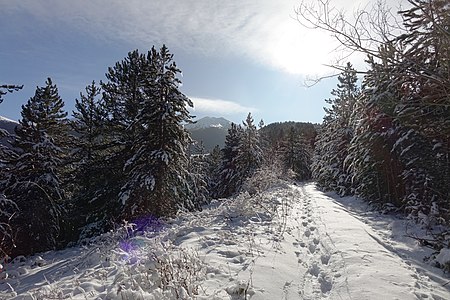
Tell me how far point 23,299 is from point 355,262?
576 cm

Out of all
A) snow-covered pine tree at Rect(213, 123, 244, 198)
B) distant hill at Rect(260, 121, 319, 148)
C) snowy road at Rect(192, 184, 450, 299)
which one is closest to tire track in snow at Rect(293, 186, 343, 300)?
snowy road at Rect(192, 184, 450, 299)

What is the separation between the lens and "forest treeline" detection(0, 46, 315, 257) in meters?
14.5

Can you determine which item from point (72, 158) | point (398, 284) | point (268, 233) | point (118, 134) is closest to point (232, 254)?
point (268, 233)

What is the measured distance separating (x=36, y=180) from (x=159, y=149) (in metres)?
6.75

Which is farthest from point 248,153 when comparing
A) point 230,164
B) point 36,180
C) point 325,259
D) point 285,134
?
point 285,134

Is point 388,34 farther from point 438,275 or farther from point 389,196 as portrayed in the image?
point 389,196

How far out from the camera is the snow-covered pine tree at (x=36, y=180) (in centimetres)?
1520

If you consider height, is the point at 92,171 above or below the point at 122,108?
below

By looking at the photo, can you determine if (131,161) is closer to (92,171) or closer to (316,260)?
(92,171)

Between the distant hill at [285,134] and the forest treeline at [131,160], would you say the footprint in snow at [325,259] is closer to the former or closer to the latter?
the forest treeline at [131,160]

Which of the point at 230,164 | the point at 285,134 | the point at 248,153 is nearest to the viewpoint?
the point at 248,153

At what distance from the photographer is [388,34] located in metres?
4.48

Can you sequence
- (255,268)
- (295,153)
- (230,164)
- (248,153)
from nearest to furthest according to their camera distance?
1. (255,268)
2. (248,153)
3. (230,164)
4. (295,153)

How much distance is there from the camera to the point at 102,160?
17453mm
